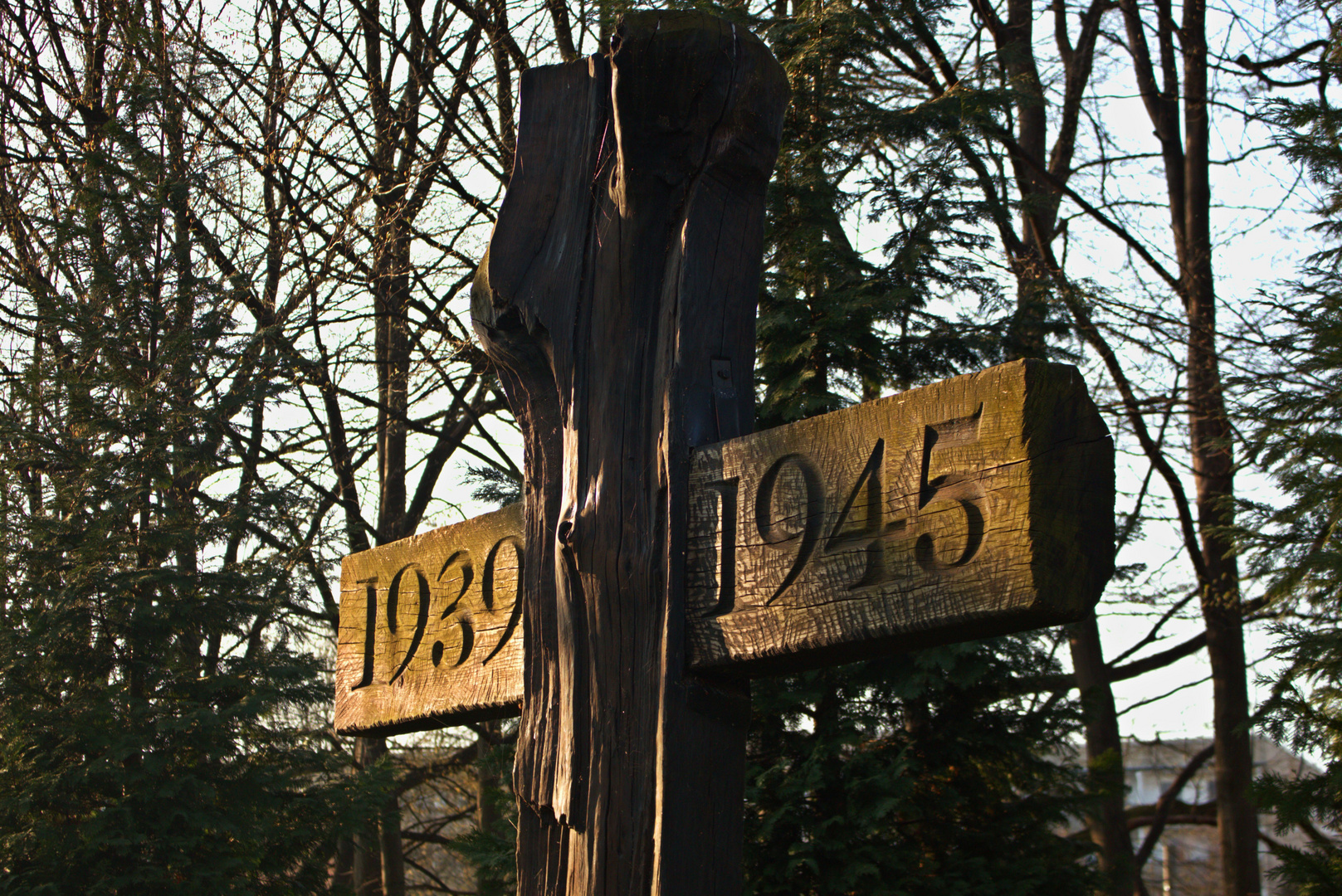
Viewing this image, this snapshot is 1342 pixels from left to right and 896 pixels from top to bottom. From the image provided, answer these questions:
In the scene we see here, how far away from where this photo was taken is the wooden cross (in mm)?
1296

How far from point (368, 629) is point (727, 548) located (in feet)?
3.17

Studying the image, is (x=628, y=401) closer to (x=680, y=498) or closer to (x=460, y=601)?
(x=680, y=498)

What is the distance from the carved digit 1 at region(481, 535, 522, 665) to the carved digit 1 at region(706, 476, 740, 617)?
0.46 metres

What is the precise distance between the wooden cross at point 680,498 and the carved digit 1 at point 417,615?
11 cm

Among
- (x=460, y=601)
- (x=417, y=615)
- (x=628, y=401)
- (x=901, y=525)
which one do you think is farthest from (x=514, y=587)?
(x=901, y=525)

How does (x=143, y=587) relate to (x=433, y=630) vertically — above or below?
above

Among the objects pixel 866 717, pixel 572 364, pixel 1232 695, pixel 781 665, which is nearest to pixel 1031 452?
pixel 781 665

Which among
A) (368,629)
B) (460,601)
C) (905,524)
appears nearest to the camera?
(905,524)

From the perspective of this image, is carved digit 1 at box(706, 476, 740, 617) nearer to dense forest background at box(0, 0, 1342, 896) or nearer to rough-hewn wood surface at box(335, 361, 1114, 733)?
rough-hewn wood surface at box(335, 361, 1114, 733)

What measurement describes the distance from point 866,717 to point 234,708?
144 inches

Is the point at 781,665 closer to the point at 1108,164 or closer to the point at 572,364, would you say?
the point at 572,364

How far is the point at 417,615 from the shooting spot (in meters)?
2.12

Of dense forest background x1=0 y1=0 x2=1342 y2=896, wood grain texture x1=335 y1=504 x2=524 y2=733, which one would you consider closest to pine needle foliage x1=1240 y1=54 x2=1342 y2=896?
dense forest background x1=0 y1=0 x2=1342 y2=896

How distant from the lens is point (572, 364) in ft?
5.74
